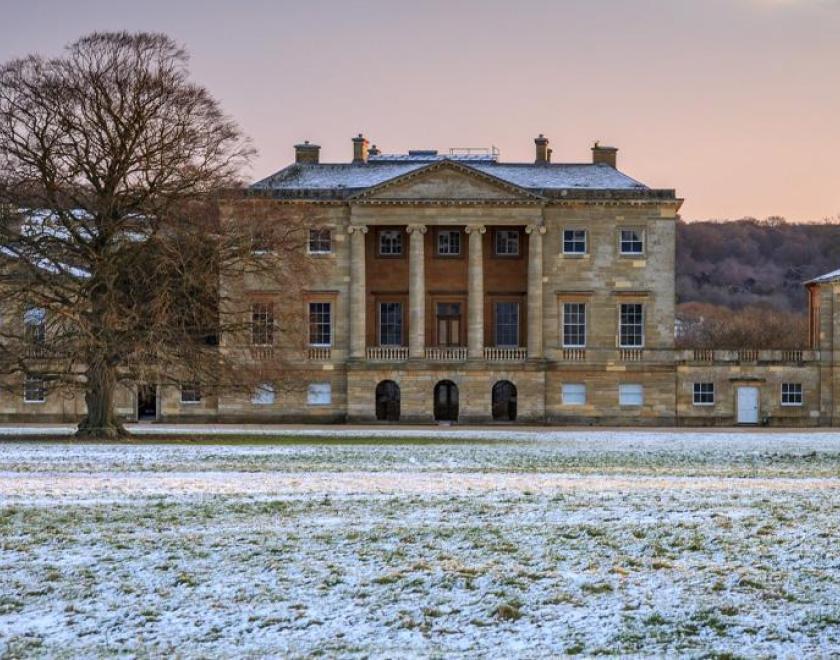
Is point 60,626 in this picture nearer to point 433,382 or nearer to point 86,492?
point 86,492

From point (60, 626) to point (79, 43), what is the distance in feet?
99.4

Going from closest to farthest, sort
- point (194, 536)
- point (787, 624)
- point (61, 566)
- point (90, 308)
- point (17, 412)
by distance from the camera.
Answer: point (787, 624) < point (61, 566) < point (194, 536) < point (90, 308) < point (17, 412)

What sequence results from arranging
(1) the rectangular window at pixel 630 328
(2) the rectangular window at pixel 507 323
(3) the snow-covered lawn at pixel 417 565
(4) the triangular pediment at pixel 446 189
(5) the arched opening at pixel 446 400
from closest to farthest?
(3) the snow-covered lawn at pixel 417 565 < (4) the triangular pediment at pixel 446 189 < (1) the rectangular window at pixel 630 328 < (5) the arched opening at pixel 446 400 < (2) the rectangular window at pixel 507 323

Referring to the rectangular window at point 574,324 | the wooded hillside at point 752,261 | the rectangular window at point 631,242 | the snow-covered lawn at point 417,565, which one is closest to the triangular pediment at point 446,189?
the rectangular window at point 631,242

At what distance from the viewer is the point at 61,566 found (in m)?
13.1

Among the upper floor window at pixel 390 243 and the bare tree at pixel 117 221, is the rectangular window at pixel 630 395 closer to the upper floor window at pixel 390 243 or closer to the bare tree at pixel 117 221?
the upper floor window at pixel 390 243

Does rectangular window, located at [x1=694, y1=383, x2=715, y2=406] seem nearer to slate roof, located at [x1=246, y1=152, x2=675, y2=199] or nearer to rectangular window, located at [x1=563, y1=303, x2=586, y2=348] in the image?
rectangular window, located at [x1=563, y1=303, x2=586, y2=348]

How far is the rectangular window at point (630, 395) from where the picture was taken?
61094mm

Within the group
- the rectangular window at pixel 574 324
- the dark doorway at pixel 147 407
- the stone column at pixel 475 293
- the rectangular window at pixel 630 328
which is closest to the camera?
the stone column at pixel 475 293

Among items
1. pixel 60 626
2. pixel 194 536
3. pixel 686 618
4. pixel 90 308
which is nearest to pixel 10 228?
pixel 90 308

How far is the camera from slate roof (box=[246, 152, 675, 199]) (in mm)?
60875

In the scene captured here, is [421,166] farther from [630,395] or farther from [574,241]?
[630,395]

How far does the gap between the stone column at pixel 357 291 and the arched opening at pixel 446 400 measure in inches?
185

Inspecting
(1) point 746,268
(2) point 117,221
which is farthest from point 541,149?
(1) point 746,268
